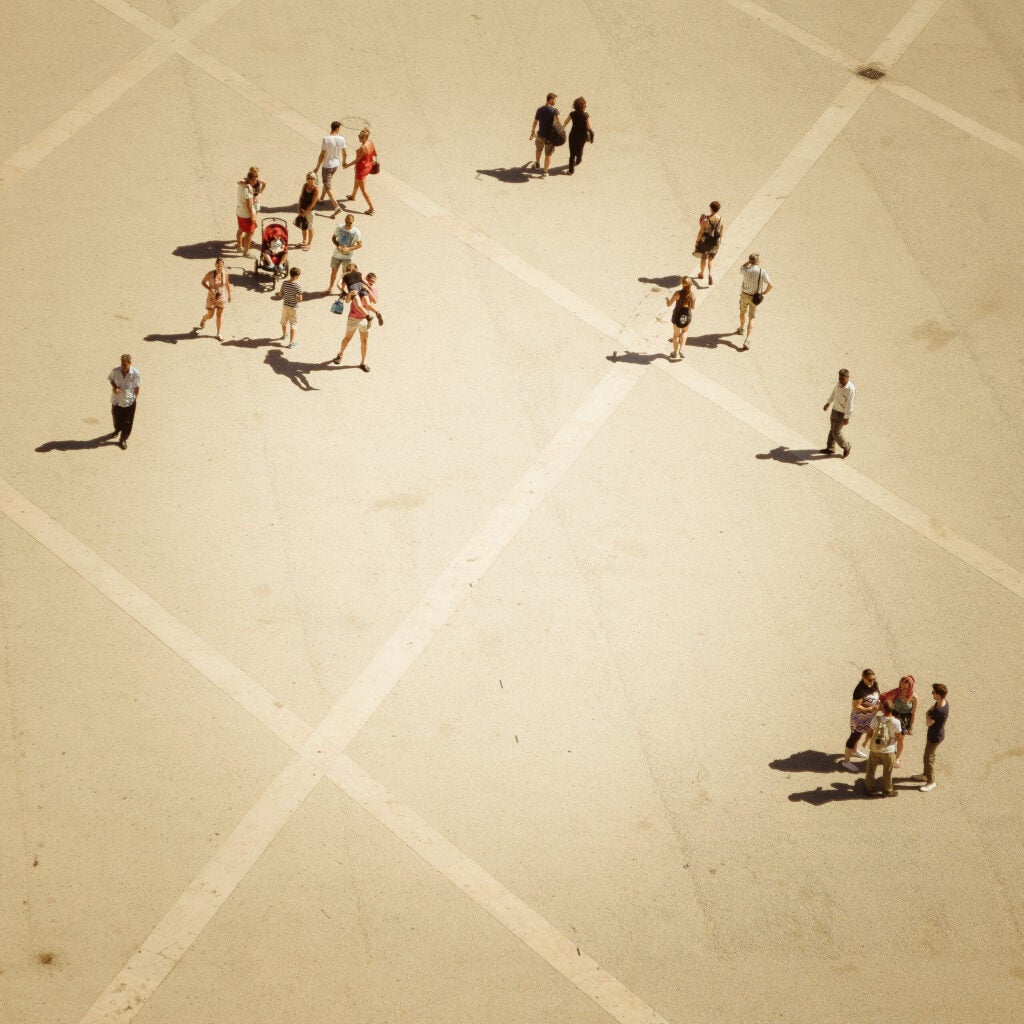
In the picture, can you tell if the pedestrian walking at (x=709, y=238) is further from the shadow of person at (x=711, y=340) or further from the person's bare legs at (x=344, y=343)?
the person's bare legs at (x=344, y=343)

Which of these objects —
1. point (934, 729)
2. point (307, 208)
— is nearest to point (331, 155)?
point (307, 208)

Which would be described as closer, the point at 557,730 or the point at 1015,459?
the point at 557,730

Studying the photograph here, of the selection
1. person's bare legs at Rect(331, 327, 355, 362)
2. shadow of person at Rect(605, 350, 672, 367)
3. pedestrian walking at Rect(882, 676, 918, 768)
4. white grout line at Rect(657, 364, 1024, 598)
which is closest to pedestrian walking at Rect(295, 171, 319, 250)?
person's bare legs at Rect(331, 327, 355, 362)

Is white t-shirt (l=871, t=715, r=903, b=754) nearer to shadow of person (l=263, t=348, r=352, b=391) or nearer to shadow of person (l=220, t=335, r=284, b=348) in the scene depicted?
shadow of person (l=263, t=348, r=352, b=391)

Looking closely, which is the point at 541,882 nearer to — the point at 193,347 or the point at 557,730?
the point at 557,730

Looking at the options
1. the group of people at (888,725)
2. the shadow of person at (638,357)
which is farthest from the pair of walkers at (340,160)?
the group of people at (888,725)

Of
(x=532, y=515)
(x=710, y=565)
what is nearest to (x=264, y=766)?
(x=532, y=515)

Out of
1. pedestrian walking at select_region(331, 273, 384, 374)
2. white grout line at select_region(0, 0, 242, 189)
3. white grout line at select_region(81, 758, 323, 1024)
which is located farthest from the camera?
white grout line at select_region(0, 0, 242, 189)
